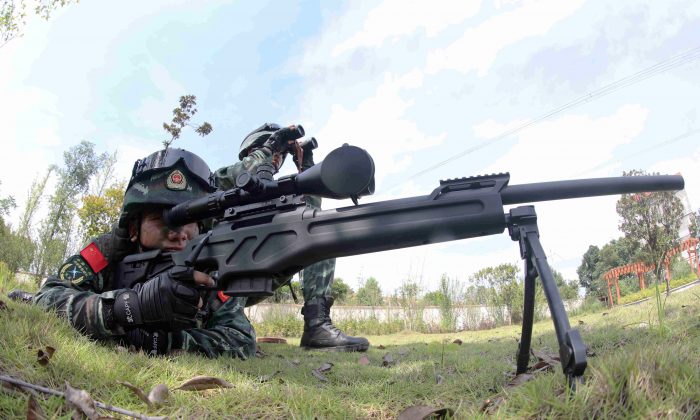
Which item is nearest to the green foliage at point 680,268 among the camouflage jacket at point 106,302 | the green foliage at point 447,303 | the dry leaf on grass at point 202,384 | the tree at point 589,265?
the green foliage at point 447,303

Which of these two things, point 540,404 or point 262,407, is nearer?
point 540,404

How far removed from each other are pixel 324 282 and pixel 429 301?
5.58 meters

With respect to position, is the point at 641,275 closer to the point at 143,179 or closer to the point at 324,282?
the point at 324,282

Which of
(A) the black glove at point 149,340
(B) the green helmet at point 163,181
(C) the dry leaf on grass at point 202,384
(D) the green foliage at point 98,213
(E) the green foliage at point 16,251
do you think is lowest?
(C) the dry leaf on grass at point 202,384

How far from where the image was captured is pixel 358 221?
2.04m

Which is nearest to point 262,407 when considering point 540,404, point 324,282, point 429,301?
point 540,404

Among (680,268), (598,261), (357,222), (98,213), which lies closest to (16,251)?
(98,213)

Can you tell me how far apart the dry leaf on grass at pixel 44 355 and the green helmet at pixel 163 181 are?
1.35m

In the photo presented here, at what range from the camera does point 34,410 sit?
1424mm

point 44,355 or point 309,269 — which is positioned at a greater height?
point 309,269

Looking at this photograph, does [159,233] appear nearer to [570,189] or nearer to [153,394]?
[153,394]

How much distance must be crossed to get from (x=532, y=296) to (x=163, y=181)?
2510mm

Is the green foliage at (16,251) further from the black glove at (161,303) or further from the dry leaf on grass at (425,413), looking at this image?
the dry leaf on grass at (425,413)

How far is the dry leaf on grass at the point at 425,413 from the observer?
1495 millimetres
